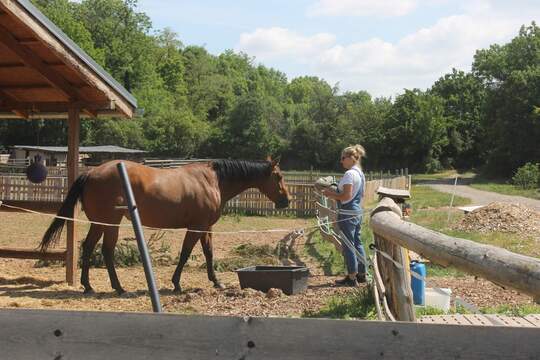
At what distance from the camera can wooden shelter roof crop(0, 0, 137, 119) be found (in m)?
8.10

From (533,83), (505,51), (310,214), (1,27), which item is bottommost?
(310,214)

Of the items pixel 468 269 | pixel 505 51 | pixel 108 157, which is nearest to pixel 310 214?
pixel 468 269

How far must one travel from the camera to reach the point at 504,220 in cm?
1612

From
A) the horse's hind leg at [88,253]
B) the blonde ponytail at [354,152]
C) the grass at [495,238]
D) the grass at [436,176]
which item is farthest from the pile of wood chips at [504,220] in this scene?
the grass at [436,176]

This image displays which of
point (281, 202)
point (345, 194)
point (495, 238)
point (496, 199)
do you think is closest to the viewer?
point (345, 194)

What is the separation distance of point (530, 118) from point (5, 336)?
173 ft

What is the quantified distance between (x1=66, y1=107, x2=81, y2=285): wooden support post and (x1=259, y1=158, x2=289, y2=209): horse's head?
268 cm

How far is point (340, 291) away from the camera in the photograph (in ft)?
27.4

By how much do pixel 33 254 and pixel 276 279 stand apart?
3.53m

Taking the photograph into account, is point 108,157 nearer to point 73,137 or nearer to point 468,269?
point 73,137

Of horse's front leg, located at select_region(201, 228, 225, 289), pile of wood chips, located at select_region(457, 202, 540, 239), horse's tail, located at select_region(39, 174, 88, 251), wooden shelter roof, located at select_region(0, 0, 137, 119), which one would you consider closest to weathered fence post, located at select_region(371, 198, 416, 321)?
horse's front leg, located at select_region(201, 228, 225, 289)

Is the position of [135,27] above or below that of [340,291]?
above

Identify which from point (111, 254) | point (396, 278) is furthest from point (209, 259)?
point (396, 278)

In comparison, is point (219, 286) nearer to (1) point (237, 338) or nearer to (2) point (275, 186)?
(2) point (275, 186)
